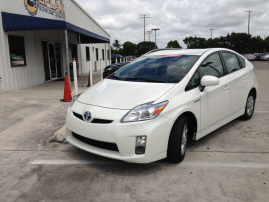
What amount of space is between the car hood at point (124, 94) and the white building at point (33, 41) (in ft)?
22.4

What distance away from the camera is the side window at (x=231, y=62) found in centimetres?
476

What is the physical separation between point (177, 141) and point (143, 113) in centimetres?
61

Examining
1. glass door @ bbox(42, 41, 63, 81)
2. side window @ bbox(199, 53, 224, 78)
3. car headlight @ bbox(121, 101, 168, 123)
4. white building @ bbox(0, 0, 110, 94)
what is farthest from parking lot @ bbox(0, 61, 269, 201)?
glass door @ bbox(42, 41, 63, 81)

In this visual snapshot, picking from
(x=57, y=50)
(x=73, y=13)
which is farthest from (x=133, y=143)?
(x=73, y=13)

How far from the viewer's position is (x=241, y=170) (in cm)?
334

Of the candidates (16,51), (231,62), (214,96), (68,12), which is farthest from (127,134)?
Result: (68,12)

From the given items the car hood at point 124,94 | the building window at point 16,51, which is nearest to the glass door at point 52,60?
the building window at point 16,51

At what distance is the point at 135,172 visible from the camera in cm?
332

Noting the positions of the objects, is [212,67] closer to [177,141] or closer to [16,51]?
[177,141]

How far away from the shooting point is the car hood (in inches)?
129

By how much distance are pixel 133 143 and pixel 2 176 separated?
5.70 ft

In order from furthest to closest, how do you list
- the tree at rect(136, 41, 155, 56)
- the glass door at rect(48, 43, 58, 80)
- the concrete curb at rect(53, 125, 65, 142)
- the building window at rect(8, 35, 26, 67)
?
the tree at rect(136, 41, 155, 56) < the glass door at rect(48, 43, 58, 80) < the building window at rect(8, 35, 26, 67) < the concrete curb at rect(53, 125, 65, 142)

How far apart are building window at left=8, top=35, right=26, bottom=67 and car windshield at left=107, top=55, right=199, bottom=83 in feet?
24.3

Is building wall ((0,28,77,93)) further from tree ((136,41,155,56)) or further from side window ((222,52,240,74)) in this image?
tree ((136,41,155,56))
